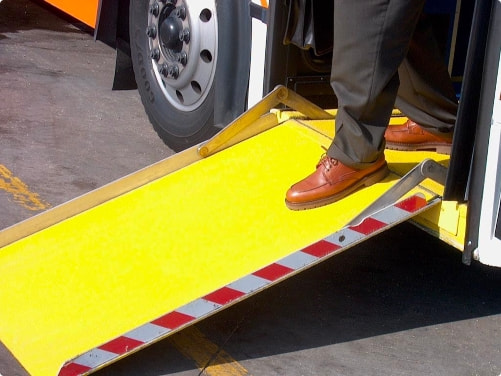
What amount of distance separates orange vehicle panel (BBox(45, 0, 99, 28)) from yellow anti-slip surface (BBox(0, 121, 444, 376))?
238 centimetres

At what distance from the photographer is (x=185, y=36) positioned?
5168 millimetres

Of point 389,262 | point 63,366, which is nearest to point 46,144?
point 389,262

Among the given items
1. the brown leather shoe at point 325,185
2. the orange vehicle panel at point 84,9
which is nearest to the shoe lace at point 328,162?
the brown leather shoe at point 325,185

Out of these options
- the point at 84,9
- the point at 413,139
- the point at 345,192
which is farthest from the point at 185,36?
the point at 345,192

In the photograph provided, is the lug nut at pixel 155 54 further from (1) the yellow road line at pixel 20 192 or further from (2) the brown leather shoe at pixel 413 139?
(2) the brown leather shoe at pixel 413 139

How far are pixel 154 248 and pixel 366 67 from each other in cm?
104

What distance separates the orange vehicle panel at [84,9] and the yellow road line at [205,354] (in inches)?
117

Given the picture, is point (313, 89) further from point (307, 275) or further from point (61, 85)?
point (61, 85)

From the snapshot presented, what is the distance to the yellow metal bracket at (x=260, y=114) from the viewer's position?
14.3 feet

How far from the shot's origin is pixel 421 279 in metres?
4.48

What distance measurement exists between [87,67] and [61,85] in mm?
567

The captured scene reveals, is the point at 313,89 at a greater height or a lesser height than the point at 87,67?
greater

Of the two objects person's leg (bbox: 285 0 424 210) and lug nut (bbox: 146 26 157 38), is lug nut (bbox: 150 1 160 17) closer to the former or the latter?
lug nut (bbox: 146 26 157 38)

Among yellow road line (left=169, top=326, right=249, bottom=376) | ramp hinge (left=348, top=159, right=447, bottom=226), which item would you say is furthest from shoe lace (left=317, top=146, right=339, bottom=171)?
yellow road line (left=169, top=326, right=249, bottom=376)
